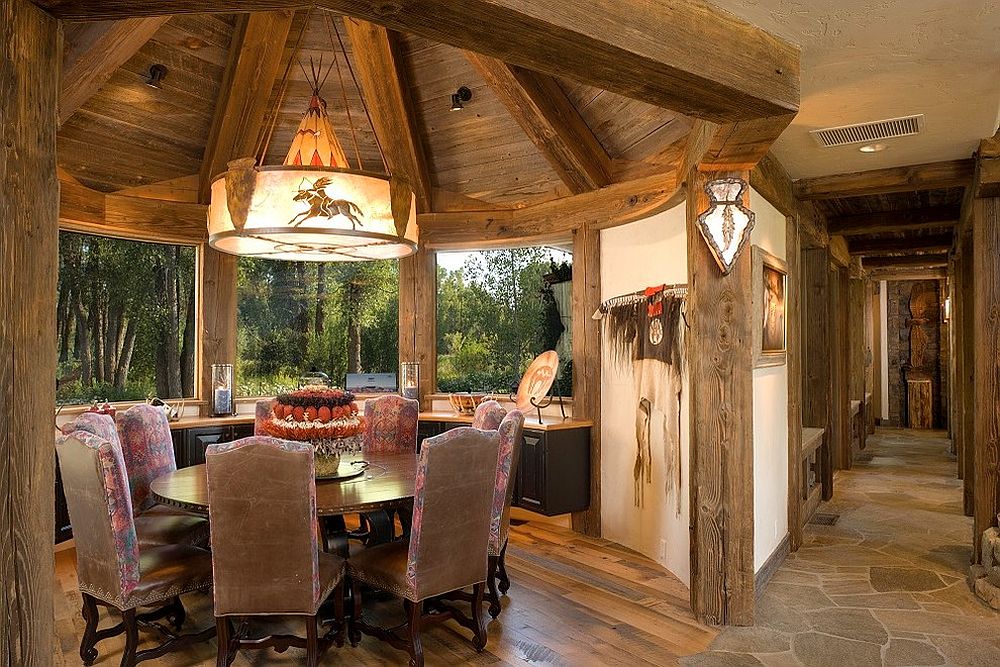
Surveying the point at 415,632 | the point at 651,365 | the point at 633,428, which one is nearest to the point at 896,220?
the point at 651,365

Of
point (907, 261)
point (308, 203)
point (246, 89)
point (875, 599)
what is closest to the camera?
point (308, 203)

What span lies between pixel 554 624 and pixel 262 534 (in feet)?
5.10

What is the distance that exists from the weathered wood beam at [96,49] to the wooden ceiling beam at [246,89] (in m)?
0.61

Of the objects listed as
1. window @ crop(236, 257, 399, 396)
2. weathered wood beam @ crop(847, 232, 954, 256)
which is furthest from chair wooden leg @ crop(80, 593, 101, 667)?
weathered wood beam @ crop(847, 232, 954, 256)

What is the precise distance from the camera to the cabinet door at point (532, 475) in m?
4.95

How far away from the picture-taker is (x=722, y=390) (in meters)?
3.46

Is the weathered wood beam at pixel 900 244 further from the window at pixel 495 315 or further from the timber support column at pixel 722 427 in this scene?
the timber support column at pixel 722 427

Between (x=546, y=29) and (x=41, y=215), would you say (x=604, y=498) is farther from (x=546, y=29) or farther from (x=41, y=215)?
(x=41, y=215)

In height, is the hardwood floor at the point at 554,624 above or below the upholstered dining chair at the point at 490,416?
below

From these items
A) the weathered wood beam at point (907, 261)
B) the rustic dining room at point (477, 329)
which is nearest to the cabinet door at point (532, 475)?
the rustic dining room at point (477, 329)

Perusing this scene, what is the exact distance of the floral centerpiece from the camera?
11.2 feet

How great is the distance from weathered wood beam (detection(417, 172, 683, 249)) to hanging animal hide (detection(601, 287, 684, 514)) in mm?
629

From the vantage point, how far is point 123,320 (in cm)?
544

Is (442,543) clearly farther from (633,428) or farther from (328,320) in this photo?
(328,320)
